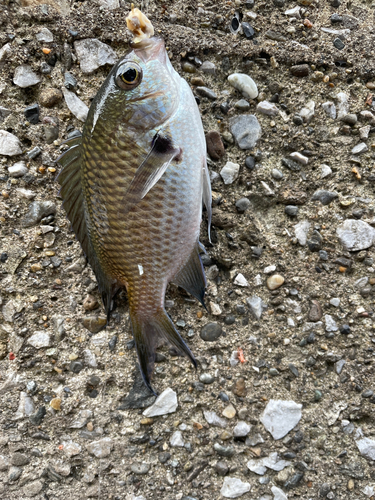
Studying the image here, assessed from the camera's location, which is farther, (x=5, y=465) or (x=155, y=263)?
(x=5, y=465)

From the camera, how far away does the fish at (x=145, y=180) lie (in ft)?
3.65

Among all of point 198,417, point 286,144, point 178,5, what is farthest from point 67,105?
point 198,417

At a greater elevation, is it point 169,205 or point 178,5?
point 178,5

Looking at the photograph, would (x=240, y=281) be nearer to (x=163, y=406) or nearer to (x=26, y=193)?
(x=163, y=406)

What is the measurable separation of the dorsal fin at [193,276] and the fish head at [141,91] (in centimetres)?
44

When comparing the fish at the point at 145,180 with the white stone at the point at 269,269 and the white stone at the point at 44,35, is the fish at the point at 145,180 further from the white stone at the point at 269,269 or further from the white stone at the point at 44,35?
the white stone at the point at 44,35

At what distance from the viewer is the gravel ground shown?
1.33 meters

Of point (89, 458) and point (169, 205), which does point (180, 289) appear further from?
point (89, 458)

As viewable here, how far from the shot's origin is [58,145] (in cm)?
141

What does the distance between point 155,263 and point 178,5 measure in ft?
3.40

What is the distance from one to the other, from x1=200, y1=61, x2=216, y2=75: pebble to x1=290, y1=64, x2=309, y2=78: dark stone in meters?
0.31

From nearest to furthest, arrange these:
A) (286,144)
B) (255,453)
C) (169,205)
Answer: (169,205) → (255,453) → (286,144)

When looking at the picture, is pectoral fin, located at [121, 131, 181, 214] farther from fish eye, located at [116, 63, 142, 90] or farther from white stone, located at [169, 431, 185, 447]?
white stone, located at [169, 431, 185, 447]

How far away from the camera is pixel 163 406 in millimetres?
1342
